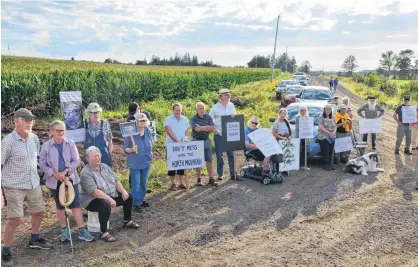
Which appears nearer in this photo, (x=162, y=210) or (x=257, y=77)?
(x=162, y=210)

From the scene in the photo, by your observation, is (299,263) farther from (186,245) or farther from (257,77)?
(257,77)

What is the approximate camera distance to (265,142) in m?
9.14

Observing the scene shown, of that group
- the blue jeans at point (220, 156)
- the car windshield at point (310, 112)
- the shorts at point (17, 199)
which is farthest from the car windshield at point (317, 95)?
the shorts at point (17, 199)

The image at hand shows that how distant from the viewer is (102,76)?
2073cm

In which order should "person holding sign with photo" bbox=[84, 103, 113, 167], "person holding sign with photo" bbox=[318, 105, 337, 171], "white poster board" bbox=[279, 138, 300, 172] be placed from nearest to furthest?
"person holding sign with photo" bbox=[84, 103, 113, 167], "white poster board" bbox=[279, 138, 300, 172], "person holding sign with photo" bbox=[318, 105, 337, 171]

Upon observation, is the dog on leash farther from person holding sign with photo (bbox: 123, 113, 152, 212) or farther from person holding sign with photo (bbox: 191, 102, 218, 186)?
person holding sign with photo (bbox: 123, 113, 152, 212)

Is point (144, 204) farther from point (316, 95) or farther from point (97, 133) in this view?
point (316, 95)

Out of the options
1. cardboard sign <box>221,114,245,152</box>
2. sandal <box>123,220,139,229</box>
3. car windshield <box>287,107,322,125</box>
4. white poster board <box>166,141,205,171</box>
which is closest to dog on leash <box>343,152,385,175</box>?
car windshield <box>287,107,322,125</box>

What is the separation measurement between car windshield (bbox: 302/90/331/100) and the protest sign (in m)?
12.1

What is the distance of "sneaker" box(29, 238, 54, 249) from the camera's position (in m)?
5.70

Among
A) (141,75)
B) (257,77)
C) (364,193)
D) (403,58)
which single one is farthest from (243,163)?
(403,58)

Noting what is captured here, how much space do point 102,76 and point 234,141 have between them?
13.7 m

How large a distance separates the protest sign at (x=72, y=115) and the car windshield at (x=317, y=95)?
12083 millimetres

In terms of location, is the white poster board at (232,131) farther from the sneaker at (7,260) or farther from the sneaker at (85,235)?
the sneaker at (7,260)
